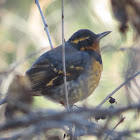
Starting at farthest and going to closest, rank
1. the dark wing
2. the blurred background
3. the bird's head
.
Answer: the blurred background, the bird's head, the dark wing

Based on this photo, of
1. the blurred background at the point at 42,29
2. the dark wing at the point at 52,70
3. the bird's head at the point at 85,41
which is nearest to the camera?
the dark wing at the point at 52,70

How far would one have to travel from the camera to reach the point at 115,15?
1873 millimetres

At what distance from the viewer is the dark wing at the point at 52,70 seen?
12.6ft

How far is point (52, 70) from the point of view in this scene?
389cm

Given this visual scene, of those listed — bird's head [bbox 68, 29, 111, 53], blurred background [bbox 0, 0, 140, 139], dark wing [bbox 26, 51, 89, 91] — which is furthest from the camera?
blurred background [bbox 0, 0, 140, 139]

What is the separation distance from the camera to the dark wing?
12.6 ft

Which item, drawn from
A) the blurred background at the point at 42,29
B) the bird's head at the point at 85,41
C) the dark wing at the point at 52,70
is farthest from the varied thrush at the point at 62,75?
the blurred background at the point at 42,29

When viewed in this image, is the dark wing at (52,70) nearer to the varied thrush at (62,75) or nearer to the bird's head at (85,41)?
the varied thrush at (62,75)

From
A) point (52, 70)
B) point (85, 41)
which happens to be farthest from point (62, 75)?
point (85, 41)

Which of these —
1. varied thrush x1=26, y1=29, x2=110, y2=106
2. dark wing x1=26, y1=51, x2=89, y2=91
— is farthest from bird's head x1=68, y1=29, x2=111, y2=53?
dark wing x1=26, y1=51, x2=89, y2=91

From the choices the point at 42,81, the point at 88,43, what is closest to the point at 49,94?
the point at 42,81

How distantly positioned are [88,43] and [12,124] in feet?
10.6

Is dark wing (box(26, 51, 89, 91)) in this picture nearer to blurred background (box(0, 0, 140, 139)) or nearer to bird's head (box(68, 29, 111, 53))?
bird's head (box(68, 29, 111, 53))

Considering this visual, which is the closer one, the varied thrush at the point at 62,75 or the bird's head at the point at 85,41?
the varied thrush at the point at 62,75
